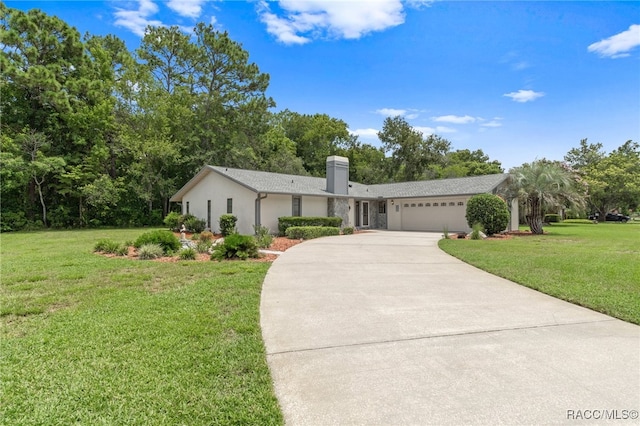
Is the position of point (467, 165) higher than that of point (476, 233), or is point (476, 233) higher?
point (467, 165)

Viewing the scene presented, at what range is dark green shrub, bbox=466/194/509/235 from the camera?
17562 millimetres

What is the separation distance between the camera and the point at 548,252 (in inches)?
442

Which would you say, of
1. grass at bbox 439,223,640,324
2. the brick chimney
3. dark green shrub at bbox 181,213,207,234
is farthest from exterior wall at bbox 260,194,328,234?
grass at bbox 439,223,640,324

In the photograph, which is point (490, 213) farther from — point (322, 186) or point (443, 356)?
point (443, 356)

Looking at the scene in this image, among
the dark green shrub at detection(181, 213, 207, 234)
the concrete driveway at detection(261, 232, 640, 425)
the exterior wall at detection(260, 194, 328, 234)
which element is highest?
the exterior wall at detection(260, 194, 328, 234)

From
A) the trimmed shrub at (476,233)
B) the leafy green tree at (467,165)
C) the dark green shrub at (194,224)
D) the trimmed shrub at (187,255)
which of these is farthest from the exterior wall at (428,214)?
the leafy green tree at (467,165)

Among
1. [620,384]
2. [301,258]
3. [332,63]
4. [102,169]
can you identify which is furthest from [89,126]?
[620,384]

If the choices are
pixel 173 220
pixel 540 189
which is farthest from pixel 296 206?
pixel 540 189

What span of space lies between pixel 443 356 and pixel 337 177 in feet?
59.9

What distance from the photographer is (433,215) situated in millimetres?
22625

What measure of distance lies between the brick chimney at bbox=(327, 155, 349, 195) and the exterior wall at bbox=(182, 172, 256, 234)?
5473mm

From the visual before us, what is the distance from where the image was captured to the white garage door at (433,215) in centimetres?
2128

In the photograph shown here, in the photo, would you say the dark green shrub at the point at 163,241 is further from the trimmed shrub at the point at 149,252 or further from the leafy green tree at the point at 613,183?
the leafy green tree at the point at 613,183

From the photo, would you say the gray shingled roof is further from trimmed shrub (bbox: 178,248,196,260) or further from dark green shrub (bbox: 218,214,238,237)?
trimmed shrub (bbox: 178,248,196,260)
